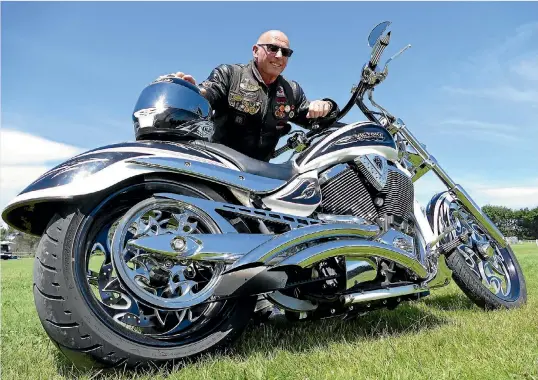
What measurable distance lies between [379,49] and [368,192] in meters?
1.04

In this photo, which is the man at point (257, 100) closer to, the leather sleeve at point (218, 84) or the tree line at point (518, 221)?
the leather sleeve at point (218, 84)

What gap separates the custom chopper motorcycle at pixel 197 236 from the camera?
2209mm

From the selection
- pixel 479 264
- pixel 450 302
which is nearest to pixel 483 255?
pixel 479 264

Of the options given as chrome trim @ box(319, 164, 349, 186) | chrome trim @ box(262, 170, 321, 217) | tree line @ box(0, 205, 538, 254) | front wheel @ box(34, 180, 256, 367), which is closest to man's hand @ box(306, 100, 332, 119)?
chrome trim @ box(319, 164, 349, 186)

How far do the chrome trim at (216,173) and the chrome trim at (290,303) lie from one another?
0.60 metres

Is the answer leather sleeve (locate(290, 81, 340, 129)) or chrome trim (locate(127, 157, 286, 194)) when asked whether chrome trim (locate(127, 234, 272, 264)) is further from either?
leather sleeve (locate(290, 81, 340, 129))

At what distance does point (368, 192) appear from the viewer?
315 centimetres

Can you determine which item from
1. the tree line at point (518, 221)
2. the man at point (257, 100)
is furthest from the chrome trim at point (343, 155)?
the tree line at point (518, 221)

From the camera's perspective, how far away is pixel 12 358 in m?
2.66

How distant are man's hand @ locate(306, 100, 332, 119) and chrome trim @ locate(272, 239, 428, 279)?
1.29m

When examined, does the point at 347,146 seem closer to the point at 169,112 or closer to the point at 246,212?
the point at 246,212

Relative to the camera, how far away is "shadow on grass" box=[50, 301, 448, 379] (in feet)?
7.41

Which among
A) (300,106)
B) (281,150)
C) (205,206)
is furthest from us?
(300,106)

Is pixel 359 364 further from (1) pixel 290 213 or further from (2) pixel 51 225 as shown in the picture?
(2) pixel 51 225
